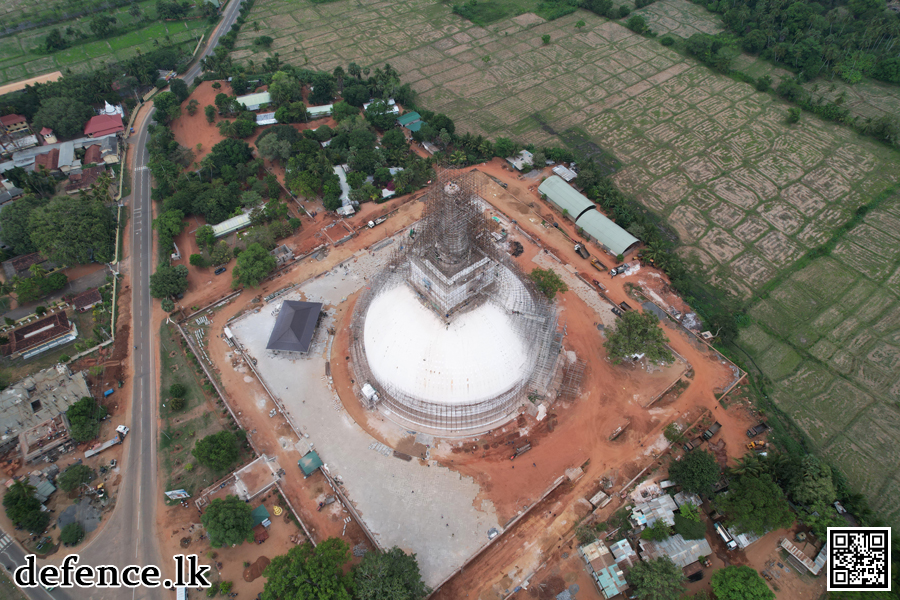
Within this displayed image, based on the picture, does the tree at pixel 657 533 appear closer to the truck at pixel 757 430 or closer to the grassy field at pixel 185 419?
the truck at pixel 757 430

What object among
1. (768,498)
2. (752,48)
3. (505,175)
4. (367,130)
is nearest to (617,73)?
(752,48)

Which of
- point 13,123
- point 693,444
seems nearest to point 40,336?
point 13,123

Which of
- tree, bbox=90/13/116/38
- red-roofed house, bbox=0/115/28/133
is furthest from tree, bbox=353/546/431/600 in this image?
tree, bbox=90/13/116/38

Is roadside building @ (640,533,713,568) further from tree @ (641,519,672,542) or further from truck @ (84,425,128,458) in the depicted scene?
truck @ (84,425,128,458)

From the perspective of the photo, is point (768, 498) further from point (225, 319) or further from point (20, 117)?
point (20, 117)

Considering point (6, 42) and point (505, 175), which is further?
point (6, 42)
